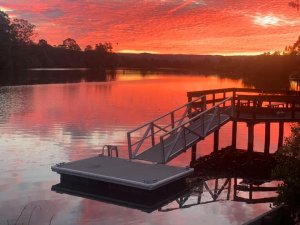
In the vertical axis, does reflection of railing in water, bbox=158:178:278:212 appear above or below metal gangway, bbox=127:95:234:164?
below

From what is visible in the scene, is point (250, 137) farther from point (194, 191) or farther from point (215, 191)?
point (194, 191)

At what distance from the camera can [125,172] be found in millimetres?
18531

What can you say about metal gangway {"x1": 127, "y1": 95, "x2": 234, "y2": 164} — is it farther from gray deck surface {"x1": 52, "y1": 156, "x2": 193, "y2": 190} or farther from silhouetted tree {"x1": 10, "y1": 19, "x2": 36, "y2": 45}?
silhouetted tree {"x1": 10, "y1": 19, "x2": 36, "y2": 45}

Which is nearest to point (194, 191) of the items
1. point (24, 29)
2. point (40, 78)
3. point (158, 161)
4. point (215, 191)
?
point (215, 191)

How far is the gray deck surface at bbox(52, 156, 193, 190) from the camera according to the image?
1732 cm

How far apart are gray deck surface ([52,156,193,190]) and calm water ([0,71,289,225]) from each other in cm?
98

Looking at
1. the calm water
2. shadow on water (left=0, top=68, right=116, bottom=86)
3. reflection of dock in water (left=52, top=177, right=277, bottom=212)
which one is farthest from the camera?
shadow on water (left=0, top=68, right=116, bottom=86)

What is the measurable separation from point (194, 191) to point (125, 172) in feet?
9.99

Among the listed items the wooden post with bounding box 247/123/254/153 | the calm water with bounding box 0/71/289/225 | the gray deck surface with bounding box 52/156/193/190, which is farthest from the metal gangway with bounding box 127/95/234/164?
the calm water with bounding box 0/71/289/225

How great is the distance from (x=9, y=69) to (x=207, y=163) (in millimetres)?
119026

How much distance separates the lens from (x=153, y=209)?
1689 centimetres

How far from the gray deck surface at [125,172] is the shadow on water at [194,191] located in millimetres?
388

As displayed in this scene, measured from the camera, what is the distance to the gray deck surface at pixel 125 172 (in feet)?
56.8

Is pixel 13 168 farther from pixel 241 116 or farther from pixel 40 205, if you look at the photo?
pixel 241 116
